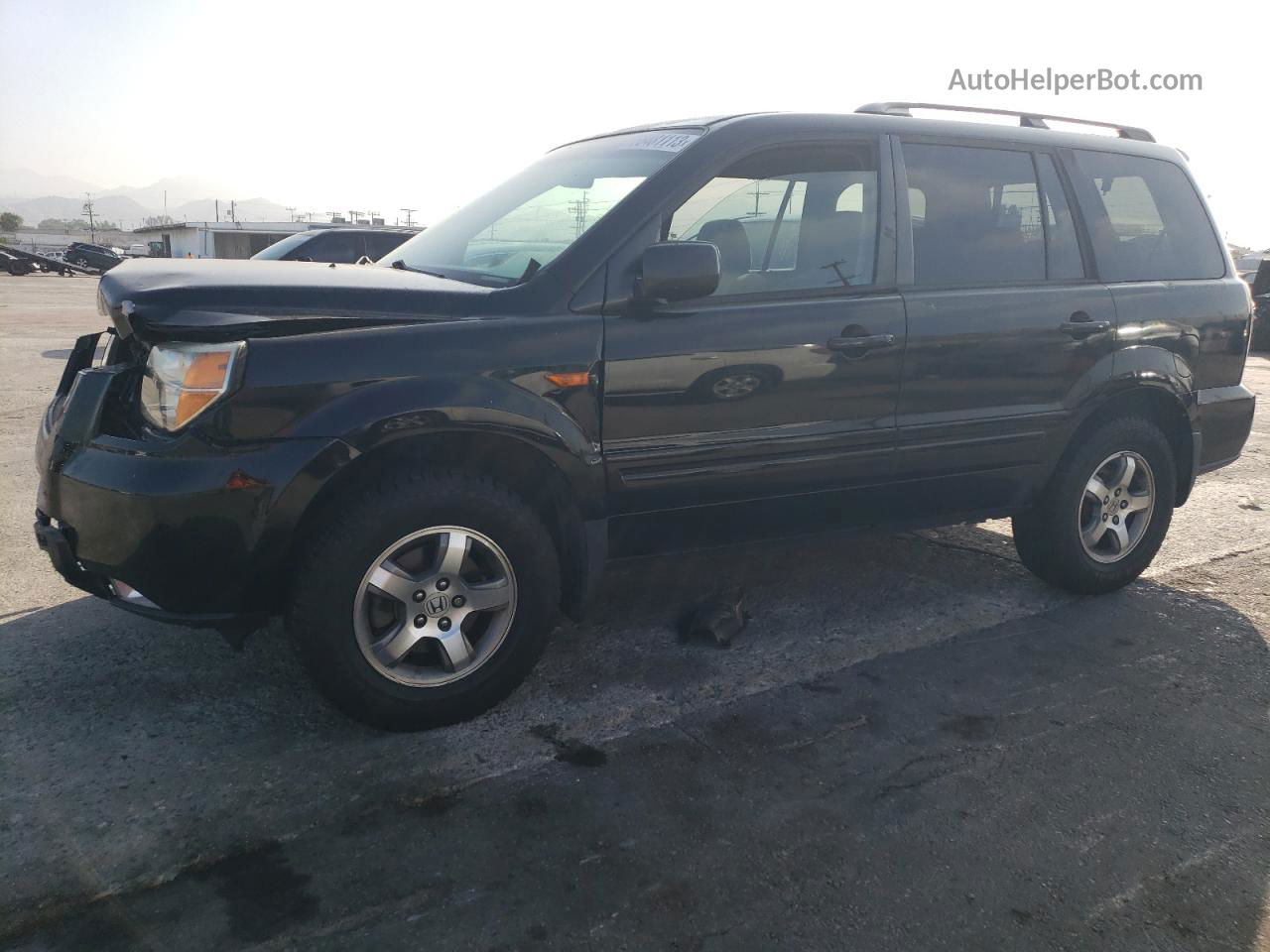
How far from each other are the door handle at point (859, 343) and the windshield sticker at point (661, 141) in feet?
2.86

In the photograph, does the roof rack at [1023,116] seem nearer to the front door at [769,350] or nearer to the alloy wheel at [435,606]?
the front door at [769,350]

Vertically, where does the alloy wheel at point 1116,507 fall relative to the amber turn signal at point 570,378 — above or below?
below

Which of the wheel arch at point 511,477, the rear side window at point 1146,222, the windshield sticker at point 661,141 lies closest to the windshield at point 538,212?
the windshield sticker at point 661,141

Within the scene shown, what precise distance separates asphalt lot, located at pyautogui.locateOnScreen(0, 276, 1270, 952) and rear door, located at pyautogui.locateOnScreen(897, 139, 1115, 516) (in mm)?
713

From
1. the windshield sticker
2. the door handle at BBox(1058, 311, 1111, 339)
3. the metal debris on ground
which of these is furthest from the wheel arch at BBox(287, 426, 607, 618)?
the door handle at BBox(1058, 311, 1111, 339)

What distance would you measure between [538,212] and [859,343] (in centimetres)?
130

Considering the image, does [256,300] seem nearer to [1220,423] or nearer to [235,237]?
[1220,423]

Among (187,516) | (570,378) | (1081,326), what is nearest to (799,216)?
(570,378)

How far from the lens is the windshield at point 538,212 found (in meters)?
3.46

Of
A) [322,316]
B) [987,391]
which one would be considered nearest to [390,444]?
[322,316]

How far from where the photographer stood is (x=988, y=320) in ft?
12.9

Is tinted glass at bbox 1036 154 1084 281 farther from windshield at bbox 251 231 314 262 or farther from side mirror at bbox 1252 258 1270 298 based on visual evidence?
side mirror at bbox 1252 258 1270 298

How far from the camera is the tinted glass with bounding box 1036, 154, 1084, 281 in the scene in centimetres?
422

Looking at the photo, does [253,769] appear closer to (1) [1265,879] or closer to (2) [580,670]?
(2) [580,670]
